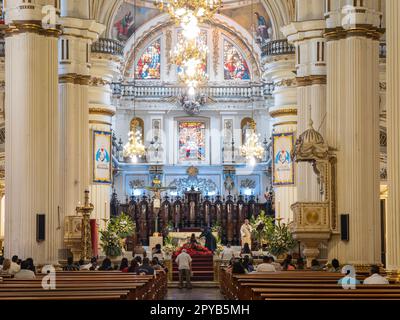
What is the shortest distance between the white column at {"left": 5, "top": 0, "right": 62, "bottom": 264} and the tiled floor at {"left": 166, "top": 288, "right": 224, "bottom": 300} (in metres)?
4.13

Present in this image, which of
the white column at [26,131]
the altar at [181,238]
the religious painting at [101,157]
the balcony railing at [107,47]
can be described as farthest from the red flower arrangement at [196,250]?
the white column at [26,131]

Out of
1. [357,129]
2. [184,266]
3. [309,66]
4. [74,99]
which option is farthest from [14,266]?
[309,66]

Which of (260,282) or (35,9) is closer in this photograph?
(260,282)

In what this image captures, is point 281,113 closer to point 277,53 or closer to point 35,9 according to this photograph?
point 277,53

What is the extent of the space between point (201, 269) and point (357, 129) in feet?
40.7

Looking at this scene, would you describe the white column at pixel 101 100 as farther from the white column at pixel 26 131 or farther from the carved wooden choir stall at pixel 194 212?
the white column at pixel 26 131

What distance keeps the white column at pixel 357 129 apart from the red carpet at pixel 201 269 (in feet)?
34.5

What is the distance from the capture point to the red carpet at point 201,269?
118 feet

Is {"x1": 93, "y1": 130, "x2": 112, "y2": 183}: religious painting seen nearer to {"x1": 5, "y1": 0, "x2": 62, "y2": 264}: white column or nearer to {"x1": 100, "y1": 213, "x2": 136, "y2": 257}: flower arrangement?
{"x1": 100, "y1": 213, "x2": 136, "y2": 257}: flower arrangement

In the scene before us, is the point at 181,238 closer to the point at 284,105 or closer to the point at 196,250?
the point at 196,250

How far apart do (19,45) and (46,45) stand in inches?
33.9

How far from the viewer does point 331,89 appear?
2625 centimetres

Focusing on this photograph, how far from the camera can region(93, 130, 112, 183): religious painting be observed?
3900 centimetres
